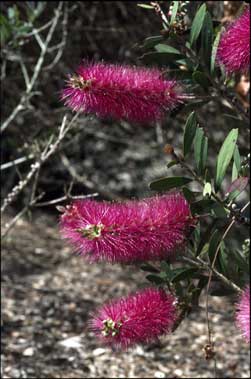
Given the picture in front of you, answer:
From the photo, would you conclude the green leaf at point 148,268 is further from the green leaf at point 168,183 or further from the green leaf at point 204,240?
the green leaf at point 168,183

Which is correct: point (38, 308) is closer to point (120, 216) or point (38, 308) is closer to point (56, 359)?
point (56, 359)

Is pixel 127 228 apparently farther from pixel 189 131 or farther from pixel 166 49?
pixel 166 49

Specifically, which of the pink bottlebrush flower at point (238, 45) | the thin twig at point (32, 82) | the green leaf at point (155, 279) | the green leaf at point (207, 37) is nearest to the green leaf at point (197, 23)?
the green leaf at point (207, 37)

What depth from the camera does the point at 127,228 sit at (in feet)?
4.32

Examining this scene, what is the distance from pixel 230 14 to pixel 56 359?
1254mm

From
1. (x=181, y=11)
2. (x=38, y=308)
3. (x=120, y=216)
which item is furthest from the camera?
(x=38, y=308)

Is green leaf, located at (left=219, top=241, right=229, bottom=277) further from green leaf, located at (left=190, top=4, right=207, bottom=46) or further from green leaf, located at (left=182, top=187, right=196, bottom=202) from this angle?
green leaf, located at (left=190, top=4, right=207, bottom=46)

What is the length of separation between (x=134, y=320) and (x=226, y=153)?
37 cm

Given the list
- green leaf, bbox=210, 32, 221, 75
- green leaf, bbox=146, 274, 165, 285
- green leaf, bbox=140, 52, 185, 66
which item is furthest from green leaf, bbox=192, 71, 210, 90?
green leaf, bbox=146, 274, 165, 285

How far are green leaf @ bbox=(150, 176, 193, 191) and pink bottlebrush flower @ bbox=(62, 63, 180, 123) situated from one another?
13 cm

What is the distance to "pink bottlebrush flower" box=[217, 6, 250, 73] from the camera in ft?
4.41

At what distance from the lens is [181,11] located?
174 cm

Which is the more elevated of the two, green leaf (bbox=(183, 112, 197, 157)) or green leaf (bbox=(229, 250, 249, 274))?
green leaf (bbox=(183, 112, 197, 157))

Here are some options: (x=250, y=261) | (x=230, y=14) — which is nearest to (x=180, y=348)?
(x=250, y=261)
